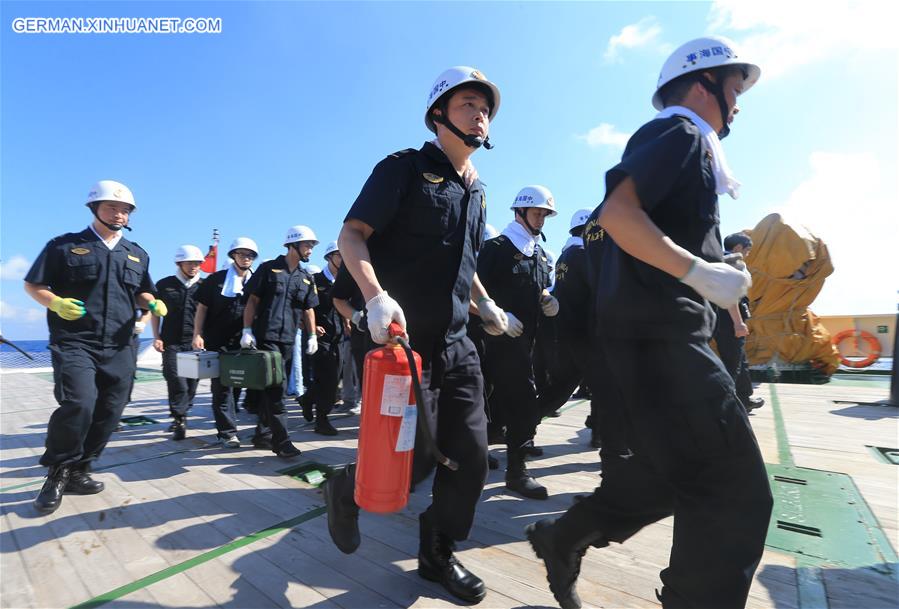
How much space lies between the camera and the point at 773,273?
9477 millimetres

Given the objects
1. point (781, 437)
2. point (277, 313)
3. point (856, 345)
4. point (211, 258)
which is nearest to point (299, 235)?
point (277, 313)

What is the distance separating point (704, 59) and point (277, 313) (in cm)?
433

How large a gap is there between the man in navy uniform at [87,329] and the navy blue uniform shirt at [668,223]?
3.82 metres

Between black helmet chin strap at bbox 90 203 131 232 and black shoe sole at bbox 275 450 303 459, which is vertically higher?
black helmet chin strap at bbox 90 203 131 232

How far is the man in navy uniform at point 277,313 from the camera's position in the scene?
451cm

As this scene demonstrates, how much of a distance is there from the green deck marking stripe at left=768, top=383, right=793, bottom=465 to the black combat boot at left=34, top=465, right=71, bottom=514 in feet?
19.1

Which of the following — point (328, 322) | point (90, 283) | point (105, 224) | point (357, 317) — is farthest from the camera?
point (328, 322)

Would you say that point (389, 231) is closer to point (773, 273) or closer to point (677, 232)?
point (677, 232)

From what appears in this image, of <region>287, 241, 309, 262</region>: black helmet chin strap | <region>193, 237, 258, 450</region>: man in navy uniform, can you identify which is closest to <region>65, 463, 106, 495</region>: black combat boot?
<region>193, 237, 258, 450</region>: man in navy uniform

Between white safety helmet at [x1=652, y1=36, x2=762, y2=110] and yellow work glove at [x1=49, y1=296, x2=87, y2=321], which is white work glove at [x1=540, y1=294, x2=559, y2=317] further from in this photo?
yellow work glove at [x1=49, y1=296, x2=87, y2=321]

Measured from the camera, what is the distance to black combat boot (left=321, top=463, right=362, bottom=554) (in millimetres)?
2089

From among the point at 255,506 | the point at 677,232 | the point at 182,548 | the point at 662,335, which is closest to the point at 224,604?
the point at 182,548

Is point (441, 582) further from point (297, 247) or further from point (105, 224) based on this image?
point (297, 247)

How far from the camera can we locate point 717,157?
1.62 metres
